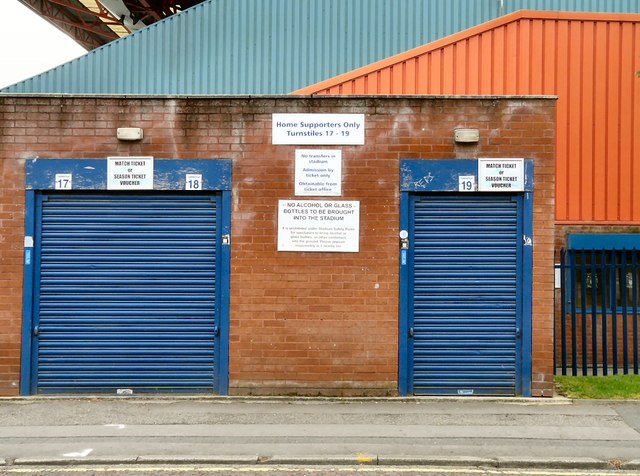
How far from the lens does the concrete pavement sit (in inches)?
238

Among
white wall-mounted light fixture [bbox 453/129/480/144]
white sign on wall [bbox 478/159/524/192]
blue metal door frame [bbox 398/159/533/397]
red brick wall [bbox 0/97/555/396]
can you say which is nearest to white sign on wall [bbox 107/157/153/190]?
red brick wall [bbox 0/97/555/396]

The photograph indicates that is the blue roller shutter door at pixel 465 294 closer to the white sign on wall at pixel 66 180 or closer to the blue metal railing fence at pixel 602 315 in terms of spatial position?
the blue metal railing fence at pixel 602 315

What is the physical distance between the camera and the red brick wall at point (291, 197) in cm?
837

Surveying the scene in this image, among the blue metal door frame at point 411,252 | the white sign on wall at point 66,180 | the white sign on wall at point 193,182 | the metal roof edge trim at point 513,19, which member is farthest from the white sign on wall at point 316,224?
the metal roof edge trim at point 513,19

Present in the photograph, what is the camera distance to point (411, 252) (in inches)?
333

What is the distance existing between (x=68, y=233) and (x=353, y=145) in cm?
423

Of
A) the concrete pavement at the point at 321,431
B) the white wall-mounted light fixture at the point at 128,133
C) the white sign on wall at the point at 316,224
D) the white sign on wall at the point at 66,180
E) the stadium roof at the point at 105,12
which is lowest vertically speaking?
the concrete pavement at the point at 321,431

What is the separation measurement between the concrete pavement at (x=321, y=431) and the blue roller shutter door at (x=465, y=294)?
0.38 m

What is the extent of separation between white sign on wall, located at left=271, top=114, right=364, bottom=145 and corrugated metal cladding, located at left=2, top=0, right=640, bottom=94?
20.0 feet

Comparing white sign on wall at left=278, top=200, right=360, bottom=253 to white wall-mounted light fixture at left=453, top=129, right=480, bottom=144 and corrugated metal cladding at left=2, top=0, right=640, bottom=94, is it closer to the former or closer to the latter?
white wall-mounted light fixture at left=453, top=129, right=480, bottom=144

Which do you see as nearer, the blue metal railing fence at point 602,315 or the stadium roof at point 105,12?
the blue metal railing fence at point 602,315

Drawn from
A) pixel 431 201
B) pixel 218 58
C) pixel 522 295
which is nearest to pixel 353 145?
pixel 431 201

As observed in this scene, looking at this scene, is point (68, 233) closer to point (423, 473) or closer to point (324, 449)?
point (324, 449)

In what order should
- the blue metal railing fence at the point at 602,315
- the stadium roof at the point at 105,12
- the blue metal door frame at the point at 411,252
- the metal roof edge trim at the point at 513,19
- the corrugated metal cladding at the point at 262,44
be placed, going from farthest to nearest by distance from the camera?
the stadium roof at the point at 105,12
the corrugated metal cladding at the point at 262,44
the metal roof edge trim at the point at 513,19
the blue metal railing fence at the point at 602,315
the blue metal door frame at the point at 411,252
